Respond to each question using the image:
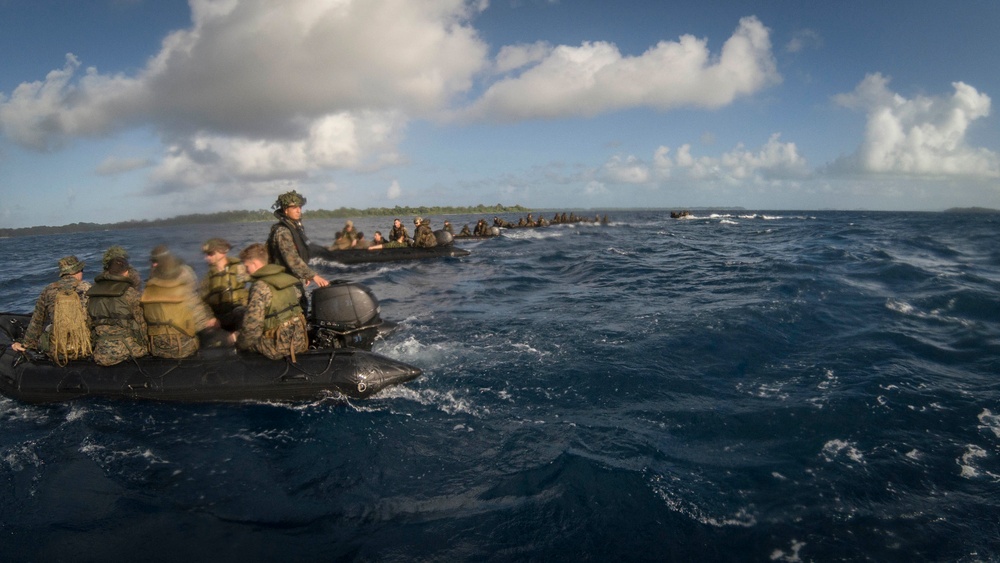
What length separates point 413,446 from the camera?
6348mm

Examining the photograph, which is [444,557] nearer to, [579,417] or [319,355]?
[579,417]

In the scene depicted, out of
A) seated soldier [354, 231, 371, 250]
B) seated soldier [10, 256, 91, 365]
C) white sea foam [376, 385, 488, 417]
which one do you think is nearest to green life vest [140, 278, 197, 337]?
seated soldier [10, 256, 91, 365]

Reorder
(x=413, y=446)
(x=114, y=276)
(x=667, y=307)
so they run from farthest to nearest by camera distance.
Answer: (x=667, y=307) < (x=114, y=276) < (x=413, y=446)

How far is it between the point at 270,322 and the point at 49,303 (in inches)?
142

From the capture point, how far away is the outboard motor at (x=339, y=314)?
8523mm

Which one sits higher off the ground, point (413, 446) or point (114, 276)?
point (114, 276)

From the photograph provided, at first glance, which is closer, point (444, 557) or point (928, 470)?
point (444, 557)

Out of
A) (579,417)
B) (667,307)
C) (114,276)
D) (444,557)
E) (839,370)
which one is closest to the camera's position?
(444,557)

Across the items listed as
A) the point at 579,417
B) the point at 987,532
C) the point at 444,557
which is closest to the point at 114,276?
the point at 444,557

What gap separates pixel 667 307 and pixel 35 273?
33.1 metres

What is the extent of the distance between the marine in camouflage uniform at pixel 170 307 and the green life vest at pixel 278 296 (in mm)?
1371

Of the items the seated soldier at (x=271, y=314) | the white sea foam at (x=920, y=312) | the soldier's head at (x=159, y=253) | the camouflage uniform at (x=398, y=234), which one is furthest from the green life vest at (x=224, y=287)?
the camouflage uniform at (x=398, y=234)

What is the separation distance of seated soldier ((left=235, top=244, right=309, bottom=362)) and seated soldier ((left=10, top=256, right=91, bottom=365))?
8.23 feet

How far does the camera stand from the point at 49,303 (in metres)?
7.69
